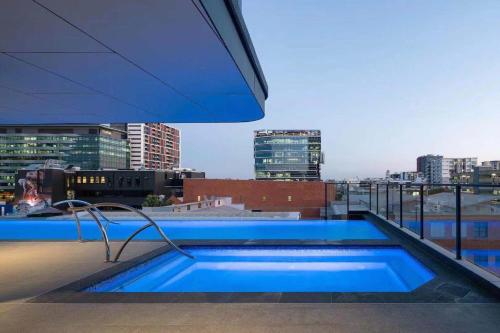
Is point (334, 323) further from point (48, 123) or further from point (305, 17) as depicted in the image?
point (305, 17)

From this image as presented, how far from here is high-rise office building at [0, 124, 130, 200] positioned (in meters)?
135

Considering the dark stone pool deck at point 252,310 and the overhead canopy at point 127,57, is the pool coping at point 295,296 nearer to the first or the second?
the dark stone pool deck at point 252,310

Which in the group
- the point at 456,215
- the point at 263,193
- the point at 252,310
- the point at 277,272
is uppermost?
the point at 456,215

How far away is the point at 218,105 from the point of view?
6582 millimetres

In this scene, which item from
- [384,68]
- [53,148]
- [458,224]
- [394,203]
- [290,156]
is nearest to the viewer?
[458,224]

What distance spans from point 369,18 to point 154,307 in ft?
77.5

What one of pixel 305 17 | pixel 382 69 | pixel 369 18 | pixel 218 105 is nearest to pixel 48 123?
pixel 218 105

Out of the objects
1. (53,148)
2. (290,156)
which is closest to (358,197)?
(290,156)

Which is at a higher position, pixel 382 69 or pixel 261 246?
pixel 382 69

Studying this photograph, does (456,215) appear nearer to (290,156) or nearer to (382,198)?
(382,198)

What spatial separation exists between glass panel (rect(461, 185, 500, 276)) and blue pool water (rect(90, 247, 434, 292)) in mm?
579

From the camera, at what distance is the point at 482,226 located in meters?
5.53

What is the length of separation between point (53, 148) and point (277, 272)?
15055 centimetres

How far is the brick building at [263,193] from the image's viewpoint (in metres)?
42.3
